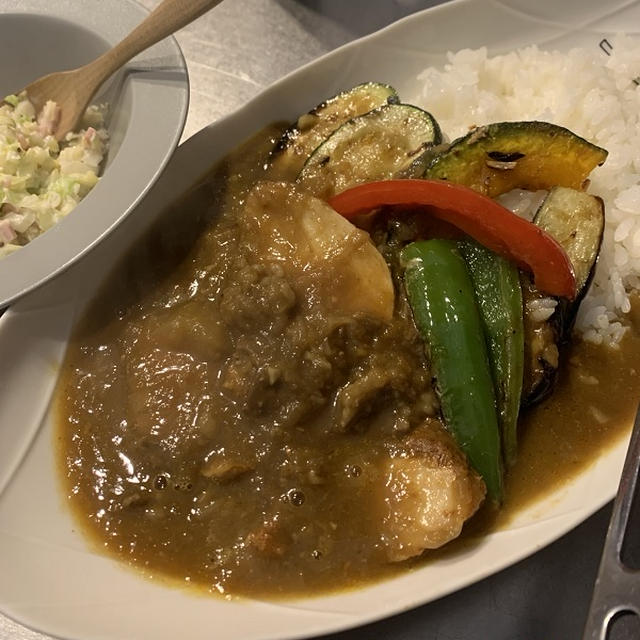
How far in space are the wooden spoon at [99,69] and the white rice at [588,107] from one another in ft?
3.13

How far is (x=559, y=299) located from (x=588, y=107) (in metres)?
0.87

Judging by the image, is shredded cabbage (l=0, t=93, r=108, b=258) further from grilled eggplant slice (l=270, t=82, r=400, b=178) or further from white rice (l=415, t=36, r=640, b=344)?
white rice (l=415, t=36, r=640, b=344)

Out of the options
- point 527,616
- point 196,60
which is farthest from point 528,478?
point 196,60

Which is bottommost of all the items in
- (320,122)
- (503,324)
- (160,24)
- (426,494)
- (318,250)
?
(426,494)

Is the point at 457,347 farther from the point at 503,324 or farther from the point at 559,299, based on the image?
the point at 559,299

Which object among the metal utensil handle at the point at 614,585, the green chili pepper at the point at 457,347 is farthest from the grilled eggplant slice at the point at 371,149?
the metal utensil handle at the point at 614,585

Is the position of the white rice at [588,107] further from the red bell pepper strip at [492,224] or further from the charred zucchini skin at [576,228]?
the red bell pepper strip at [492,224]

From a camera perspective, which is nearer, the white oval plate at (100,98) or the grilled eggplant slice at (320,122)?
the white oval plate at (100,98)

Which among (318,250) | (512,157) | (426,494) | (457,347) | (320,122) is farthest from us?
(320,122)

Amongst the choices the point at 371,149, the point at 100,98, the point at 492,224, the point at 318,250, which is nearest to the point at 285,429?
the point at 318,250

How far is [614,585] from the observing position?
1.47 m

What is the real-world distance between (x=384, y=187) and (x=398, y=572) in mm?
1114

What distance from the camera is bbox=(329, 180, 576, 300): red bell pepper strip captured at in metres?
2.02

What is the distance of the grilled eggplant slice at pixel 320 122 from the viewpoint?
2.54 metres
